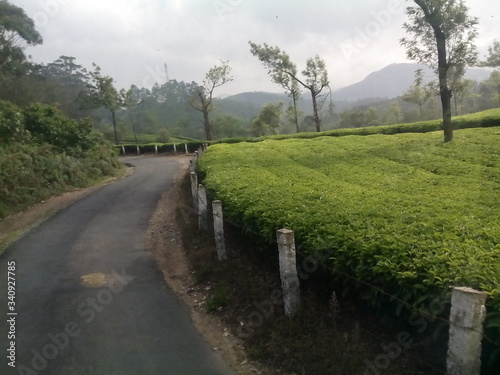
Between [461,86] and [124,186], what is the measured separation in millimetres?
16126

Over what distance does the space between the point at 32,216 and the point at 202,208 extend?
6834 mm

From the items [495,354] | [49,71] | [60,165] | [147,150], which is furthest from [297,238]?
[49,71]

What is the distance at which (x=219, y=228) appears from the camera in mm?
7051

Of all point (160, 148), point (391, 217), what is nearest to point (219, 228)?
point (391, 217)

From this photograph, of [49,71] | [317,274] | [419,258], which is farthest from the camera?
[49,71]

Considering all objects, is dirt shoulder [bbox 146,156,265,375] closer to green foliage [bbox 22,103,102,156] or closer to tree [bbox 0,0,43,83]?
green foliage [bbox 22,103,102,156]

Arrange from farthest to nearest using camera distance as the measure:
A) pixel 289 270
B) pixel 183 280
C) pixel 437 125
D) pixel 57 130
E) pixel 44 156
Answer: pixel 437 125, pixel 57 130, pixel 44 156, pixel 183 280, pixel 289 270

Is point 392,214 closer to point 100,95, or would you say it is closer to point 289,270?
point 289,270

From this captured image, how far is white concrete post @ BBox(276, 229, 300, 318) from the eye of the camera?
15.5 ft

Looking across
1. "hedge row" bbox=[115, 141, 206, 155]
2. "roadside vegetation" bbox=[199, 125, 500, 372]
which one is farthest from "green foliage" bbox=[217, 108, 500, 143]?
"roadside vegetation" bbox=[199, 125, 500, 372]

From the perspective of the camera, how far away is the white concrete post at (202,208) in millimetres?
8664

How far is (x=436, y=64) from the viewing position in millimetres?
15508

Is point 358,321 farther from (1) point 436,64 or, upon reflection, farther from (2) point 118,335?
(1) point 436,64

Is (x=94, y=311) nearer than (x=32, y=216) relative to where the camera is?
Yes
